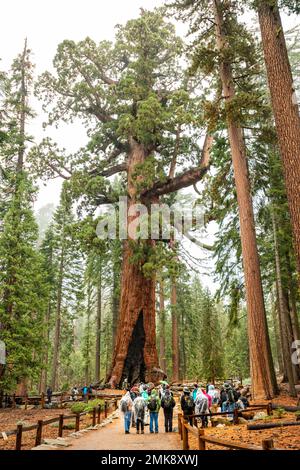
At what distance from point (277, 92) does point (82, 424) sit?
12.4 metres

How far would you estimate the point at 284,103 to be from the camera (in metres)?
8.56

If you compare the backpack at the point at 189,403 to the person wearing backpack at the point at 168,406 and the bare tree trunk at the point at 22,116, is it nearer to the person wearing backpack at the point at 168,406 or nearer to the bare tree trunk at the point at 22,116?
the person wearing backpack at the point at 168,406

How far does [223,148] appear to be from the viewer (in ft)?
57.1

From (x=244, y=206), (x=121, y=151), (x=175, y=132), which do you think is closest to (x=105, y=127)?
(x=121, y=151)

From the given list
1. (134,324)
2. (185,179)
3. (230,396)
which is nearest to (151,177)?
(185,179)

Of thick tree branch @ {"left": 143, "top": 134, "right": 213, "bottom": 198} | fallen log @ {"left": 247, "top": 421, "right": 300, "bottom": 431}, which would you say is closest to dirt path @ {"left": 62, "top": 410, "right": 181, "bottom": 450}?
fallen log @ {"left": 247, "top": 421, "right": 300, "bottom": 431}

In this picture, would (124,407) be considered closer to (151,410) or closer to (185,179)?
(151,410)

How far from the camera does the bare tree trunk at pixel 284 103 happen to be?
7910 mm

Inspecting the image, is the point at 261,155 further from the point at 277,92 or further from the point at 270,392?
the point at 270,392

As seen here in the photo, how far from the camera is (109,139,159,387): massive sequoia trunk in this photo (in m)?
19.8

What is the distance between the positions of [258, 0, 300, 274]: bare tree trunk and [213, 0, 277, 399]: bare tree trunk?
2.69 metres

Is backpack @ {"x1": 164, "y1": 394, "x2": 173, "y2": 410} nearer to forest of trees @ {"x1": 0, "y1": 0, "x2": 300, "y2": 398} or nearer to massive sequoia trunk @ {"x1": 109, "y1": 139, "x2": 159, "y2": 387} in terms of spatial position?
forest of trees @ {"x1": 0, "y1": 0, "x2": 300, "y2": 398}

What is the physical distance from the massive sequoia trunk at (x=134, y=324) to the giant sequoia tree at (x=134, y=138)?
5cm

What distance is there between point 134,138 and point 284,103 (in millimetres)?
14833
